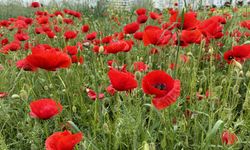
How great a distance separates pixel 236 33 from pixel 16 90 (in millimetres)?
1467

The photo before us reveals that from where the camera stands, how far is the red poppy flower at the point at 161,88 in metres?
1.08

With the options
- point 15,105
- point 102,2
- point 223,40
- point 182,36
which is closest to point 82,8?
point 102,2

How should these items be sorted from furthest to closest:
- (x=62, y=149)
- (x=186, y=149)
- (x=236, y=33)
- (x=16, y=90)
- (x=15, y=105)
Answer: (x=236, y=33), (x=16, y=90), (x=15, y=105), (x=186, y=149), (x=62, y=149)

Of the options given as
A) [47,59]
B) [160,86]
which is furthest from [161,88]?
[47,59]

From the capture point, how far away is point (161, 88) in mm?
1174

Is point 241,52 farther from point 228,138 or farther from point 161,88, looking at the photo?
point 161,88

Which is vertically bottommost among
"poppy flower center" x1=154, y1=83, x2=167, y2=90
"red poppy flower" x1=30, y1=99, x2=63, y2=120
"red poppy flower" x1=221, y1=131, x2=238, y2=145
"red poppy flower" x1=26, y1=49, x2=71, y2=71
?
"red poppy flower" x1=221, y1=131, x2=238, y2=145

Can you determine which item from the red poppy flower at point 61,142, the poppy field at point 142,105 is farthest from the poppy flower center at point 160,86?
the red poppy flower at point 61,142

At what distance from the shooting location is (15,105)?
2156 mm

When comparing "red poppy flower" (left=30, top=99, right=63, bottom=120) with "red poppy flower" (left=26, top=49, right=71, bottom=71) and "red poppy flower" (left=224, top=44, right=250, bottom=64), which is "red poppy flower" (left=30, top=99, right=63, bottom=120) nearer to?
"red poppy flower" (left=26, top=49, right=71, bottom=71)

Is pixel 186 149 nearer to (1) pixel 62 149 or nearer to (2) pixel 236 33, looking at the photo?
(1) pixel 62 149

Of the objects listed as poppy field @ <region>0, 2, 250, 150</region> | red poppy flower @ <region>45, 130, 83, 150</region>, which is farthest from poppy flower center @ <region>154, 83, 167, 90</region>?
red poppy flower @ <region>45, 130, 83, 150</region>

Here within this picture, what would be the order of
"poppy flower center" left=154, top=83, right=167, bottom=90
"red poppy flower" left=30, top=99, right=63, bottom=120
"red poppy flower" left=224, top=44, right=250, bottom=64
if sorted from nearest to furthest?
"poppy flower center" left=154, top=83, right=167, bottom=90 < "red poppy flower" left=30, top=99, right=63, bottom=120 < "red poppy flower" left=224, top=44, right=250, bottom=64

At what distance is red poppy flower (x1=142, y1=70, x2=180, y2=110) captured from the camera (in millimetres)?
1081
